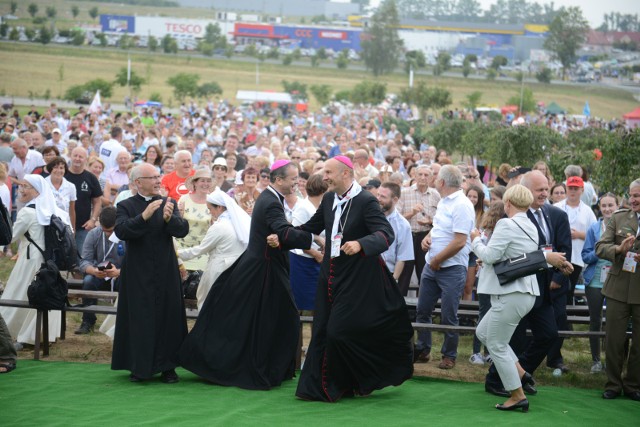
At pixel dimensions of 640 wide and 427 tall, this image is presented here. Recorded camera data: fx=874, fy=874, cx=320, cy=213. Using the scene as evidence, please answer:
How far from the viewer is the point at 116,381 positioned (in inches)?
323

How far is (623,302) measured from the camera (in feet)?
26.3

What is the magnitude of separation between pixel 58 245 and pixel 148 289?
200cm

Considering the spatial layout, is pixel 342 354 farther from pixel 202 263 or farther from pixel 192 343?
pixel 202 263

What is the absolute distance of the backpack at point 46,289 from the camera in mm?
8969

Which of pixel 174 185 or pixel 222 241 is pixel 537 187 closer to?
pixel 222 241

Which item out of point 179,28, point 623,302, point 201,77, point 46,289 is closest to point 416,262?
point 623,302

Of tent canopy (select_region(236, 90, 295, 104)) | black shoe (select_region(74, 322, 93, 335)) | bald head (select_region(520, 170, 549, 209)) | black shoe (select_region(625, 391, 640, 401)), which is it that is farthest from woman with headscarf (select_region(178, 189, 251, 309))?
tent canopy (select_region(236, 90, 295, 104))

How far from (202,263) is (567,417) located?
452 cm

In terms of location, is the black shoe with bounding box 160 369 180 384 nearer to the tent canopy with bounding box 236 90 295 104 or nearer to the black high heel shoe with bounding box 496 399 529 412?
the black high heel shoe with bounding box 496 399 529 412

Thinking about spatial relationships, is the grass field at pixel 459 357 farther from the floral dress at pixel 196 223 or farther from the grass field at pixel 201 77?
the grass field at pixel 201 77

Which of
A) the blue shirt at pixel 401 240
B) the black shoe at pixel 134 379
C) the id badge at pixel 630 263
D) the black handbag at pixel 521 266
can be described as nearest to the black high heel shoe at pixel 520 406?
the black handbag at pixel 521 266

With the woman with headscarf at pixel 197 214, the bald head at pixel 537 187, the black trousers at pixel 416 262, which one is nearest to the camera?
the bald head at pixel 537 187

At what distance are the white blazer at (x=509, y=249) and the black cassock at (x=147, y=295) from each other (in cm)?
279

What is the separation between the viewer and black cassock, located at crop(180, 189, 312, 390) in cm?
804
